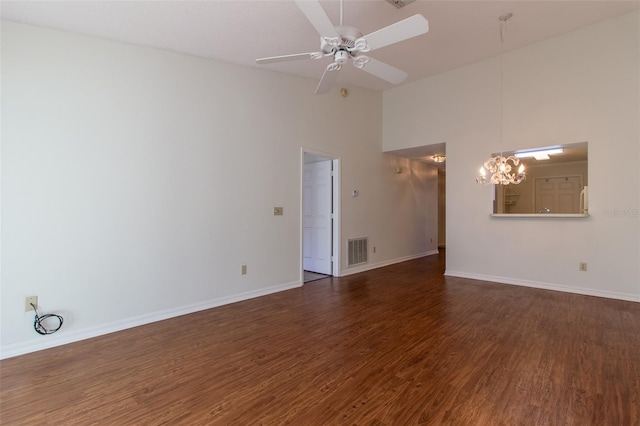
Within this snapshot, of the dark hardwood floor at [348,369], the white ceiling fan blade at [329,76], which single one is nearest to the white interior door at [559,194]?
the dark hardwood floor at [348,369]

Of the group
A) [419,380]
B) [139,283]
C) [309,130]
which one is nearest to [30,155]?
A: [139,283]

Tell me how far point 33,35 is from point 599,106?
6196mm

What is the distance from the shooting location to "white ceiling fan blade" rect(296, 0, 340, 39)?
184 cm

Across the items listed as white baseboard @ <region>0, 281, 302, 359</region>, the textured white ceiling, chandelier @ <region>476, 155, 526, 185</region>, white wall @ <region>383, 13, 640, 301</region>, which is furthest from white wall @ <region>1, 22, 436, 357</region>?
chandelier @ <region>476, 155, 526, 185</region>

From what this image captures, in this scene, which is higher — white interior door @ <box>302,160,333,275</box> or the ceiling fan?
the ceiling fan

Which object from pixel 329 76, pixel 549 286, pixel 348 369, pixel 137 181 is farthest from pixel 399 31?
pixel 549 286

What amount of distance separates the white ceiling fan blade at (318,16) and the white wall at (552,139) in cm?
377

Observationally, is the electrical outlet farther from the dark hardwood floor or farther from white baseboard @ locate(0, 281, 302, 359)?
the dark hardwood floor

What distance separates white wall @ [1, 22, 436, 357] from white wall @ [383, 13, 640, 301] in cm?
250

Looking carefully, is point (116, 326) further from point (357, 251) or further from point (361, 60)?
point (357, 251)

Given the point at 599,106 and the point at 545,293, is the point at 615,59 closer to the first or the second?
the point at 599,106

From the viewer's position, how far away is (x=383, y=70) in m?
2.56

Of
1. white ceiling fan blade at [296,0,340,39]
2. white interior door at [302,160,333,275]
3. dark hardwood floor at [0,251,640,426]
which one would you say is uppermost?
white ceiling fan blade at [296,0,340,39]

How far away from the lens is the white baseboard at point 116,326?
2.51m
